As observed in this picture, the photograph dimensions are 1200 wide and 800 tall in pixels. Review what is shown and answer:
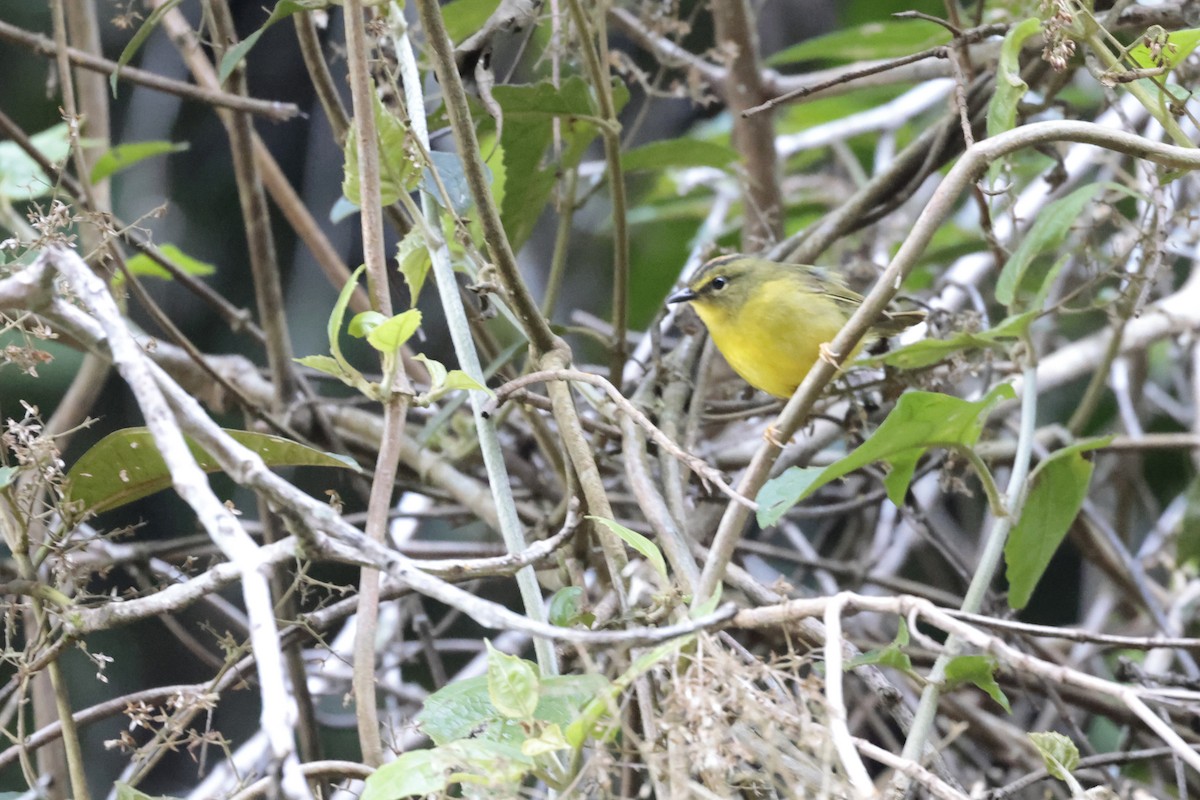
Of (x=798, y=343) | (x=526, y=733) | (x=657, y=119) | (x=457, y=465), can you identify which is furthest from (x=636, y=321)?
(x=526, y=733)

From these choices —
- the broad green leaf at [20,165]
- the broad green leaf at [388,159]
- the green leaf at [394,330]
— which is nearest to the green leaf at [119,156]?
the broad green leaf at [20,165]

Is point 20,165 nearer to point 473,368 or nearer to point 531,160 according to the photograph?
point 531,160

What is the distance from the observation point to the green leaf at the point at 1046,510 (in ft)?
4.23

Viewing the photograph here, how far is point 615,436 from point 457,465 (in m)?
0.63

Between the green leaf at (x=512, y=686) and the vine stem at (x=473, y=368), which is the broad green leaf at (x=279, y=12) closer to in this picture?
the vine stem at (x=473, y=368)

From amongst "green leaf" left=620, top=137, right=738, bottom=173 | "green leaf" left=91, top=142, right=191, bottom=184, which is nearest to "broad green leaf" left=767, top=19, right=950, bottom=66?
"green leaf" left=620, top=137, right=738, bottom=173

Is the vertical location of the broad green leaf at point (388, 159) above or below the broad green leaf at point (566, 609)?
above

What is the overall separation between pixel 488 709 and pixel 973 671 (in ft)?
1.46

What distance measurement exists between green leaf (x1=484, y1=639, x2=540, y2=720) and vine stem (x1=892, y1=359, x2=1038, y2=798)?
1.19ft

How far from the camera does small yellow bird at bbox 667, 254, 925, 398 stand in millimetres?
2131

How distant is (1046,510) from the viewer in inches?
51.4

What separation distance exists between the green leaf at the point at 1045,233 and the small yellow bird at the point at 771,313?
640 mm

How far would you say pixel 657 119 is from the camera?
153 inches

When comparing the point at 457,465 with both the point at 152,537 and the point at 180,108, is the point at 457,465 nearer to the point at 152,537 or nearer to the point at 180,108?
the point at 152,537
